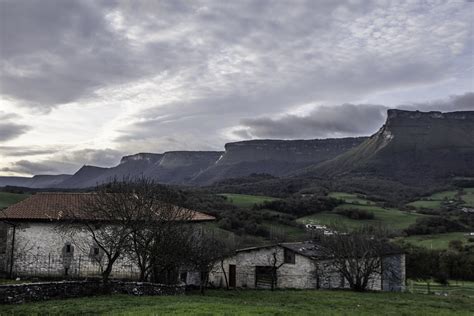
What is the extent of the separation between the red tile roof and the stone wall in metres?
9.62

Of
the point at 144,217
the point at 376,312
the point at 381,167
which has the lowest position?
the point at 376,312

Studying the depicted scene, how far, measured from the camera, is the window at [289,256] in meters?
39.4

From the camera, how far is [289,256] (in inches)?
1563

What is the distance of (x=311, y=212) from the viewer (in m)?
99.6

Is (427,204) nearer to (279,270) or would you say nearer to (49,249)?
(279,270)

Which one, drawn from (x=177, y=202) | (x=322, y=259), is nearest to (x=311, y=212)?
(x=322, y=259)

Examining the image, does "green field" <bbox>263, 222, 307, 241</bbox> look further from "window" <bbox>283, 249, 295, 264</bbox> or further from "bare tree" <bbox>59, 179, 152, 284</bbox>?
"bare tree" <bbox>59, 179, 152, 284</bbox>

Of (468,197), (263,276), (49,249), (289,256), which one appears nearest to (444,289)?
(289,256)

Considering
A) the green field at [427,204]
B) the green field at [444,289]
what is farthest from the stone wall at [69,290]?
the green field at [427,204]

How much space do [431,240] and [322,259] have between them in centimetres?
4516

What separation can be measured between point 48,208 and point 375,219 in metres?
70.9

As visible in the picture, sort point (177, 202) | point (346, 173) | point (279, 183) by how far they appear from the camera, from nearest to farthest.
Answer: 1. point (177, 202)
2. point (279, 183)
3. point (346, 173)

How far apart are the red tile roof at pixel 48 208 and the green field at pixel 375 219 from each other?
2179 inches

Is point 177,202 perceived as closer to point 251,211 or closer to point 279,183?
point 251,211
